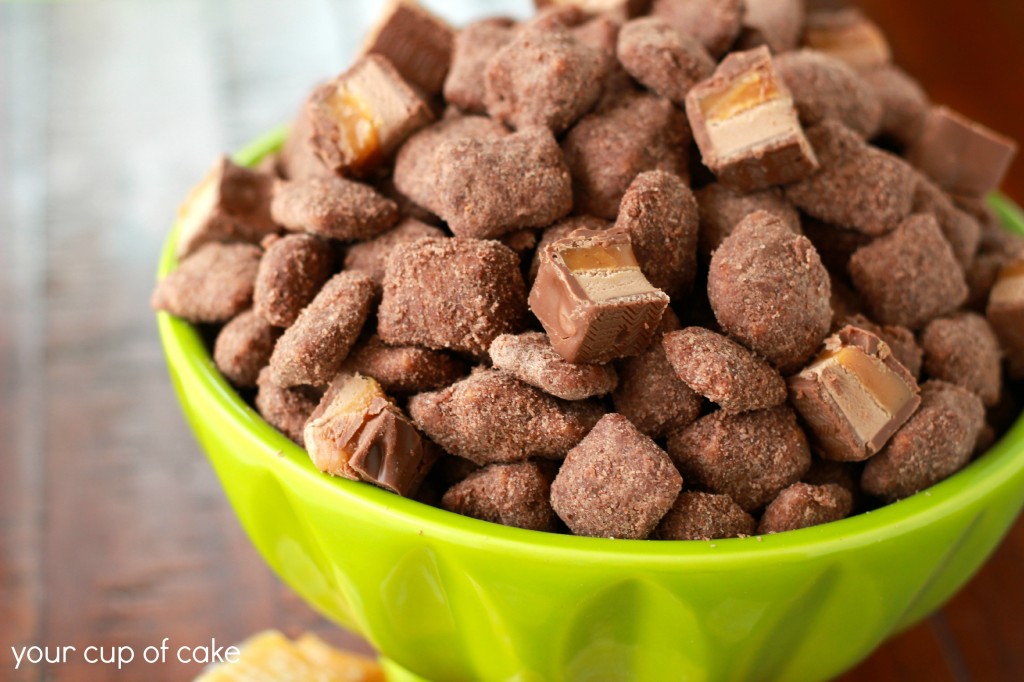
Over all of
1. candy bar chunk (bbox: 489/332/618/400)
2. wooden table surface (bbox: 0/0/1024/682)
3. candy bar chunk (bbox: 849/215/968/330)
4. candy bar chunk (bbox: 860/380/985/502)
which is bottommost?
wooden table surface (bbox: 0/0/1024/682)

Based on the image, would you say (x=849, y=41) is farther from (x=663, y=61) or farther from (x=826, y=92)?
(x=663, y=61)

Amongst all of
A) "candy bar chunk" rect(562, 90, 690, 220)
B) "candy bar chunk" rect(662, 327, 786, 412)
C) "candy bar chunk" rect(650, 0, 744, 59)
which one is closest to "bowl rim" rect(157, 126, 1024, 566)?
"candy bar chunk" rect(662, 327, 786, 412)

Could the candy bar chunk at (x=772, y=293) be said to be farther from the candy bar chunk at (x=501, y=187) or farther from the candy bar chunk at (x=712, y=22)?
the candy bar chunk at (x=712, y=22)

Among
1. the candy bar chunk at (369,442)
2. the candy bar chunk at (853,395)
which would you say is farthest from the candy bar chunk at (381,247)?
the candy bar chunk at (853,395)

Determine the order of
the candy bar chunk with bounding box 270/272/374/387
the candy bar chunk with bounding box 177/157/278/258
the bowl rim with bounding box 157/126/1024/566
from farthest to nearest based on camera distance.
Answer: the candy bar chunk with bounding box 177/157/278/258 → the candy bar chunk with bounding box 270/272/374/387 → the bowl rim with bounding box 157/126/1024/566

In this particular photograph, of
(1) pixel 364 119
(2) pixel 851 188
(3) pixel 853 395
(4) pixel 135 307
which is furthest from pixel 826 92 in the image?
(4) pixel 135 307

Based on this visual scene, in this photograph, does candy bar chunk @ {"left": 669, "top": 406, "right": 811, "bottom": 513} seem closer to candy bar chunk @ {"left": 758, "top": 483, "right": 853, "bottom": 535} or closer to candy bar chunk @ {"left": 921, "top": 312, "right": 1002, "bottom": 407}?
candy bar chunk @ {"left": 758, "top": 483, "right": 853, "bottom": 535}
